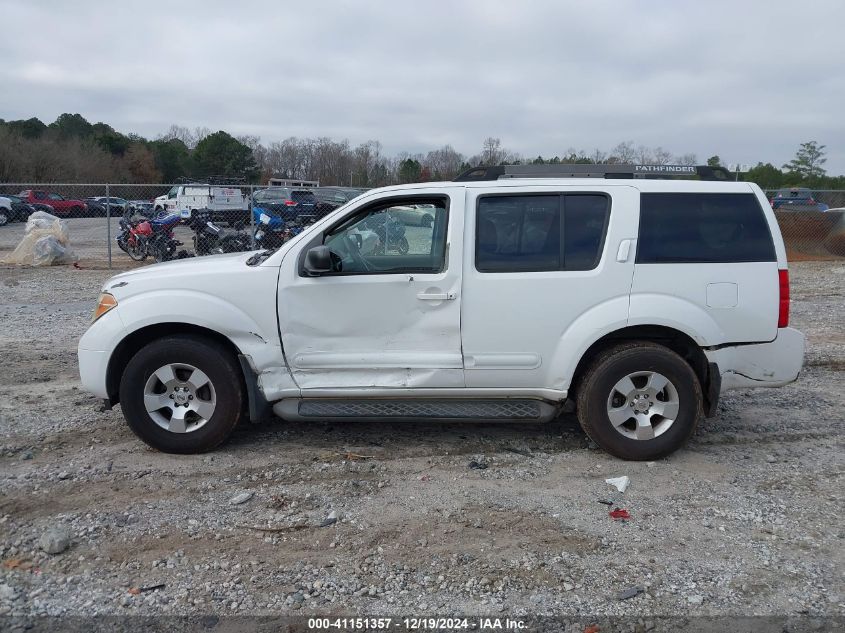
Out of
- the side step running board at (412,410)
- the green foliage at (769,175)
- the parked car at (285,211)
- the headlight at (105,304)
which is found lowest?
the side step running board at (412,410)


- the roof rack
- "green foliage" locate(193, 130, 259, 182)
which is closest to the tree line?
"green foliage" locate(193, 130, 259, 182)

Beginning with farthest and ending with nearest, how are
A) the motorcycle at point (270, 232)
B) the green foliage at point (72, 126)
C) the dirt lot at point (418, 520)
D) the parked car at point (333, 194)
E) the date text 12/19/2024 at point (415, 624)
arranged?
the green foliage at point (72, 126) < the parked car at point (333, 194) < the motorcycle at point (270, 232) < the dirt lot at point (418, 520) < the date text 12/19/2024 at point (415, 624)

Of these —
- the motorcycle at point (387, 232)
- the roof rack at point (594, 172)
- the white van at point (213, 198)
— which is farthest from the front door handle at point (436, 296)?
the white van at point (213, 198)

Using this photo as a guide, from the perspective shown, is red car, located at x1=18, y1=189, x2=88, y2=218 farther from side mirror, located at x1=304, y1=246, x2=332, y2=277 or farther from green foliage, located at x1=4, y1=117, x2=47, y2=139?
side mirror, located at x1=304, y1=246, x2=332, y2=277

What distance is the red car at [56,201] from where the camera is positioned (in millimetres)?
34062

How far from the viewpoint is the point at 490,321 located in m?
4.91

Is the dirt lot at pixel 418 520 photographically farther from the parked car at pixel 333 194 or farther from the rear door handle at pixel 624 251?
the parked car at pixel 333 194

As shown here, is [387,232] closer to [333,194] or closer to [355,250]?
[355,250]

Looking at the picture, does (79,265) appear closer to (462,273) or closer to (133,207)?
(133,207)

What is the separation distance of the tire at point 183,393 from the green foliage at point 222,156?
59.5 metres

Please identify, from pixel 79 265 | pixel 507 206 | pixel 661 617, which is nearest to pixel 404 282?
pixel 507 206

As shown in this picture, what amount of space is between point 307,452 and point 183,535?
4.27 ft

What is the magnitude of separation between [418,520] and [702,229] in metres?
2.77

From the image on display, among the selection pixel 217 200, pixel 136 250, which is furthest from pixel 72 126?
pixel 136 250
